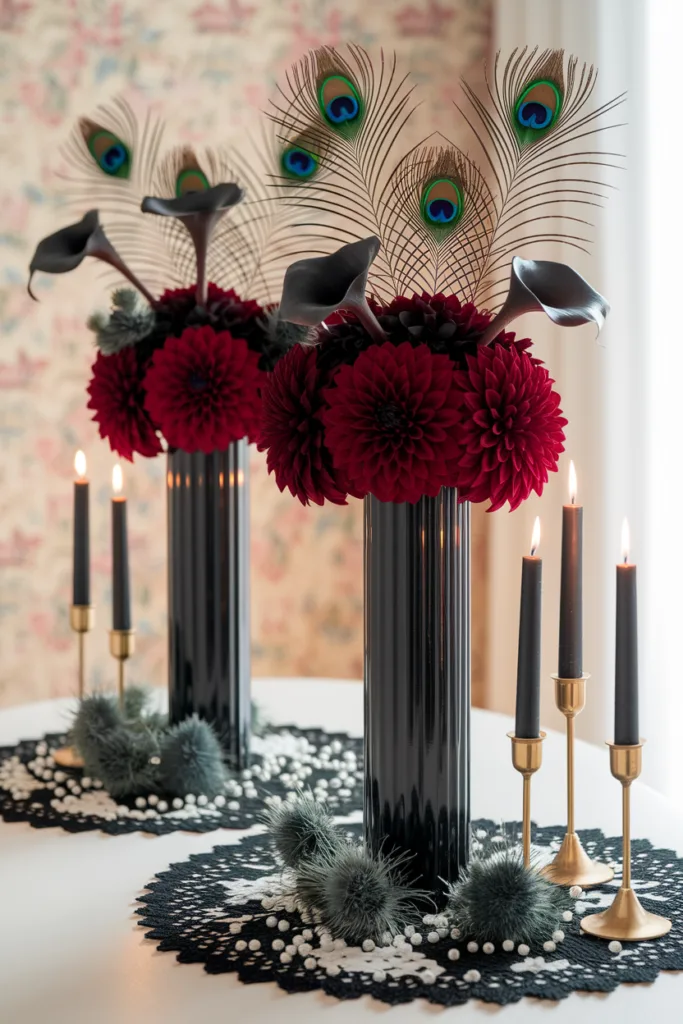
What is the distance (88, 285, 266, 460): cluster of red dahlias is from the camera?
125 centimetres

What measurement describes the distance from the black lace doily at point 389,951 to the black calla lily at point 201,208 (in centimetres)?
69

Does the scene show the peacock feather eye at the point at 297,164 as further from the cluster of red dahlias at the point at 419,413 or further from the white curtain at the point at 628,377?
the white curtain at the point at 628,377

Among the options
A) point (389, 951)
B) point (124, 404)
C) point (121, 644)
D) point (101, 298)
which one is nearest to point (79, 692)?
point (121, 644)

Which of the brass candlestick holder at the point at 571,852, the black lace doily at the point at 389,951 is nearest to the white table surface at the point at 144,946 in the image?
the black lace doily at the point at 389,951

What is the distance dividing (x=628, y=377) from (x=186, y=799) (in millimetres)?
1538

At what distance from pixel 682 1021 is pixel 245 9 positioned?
2776 millimetres

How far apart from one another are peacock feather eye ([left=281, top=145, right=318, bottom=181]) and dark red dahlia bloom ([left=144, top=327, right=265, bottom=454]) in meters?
0.21

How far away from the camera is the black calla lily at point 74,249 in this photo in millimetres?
1224

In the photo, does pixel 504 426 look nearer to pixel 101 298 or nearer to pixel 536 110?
pixel 536 110

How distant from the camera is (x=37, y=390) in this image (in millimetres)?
2863

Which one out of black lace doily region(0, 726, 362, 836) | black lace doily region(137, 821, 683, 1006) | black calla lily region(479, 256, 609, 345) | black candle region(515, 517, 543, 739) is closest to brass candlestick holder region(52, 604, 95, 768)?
black lace doily region(0, 726, 362, 836)

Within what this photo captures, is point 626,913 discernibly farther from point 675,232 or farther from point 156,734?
point 675,232

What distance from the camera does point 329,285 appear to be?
0.86m

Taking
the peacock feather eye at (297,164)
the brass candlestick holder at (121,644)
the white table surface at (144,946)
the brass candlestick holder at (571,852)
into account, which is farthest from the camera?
the brass candlestick holder at (121,644)
